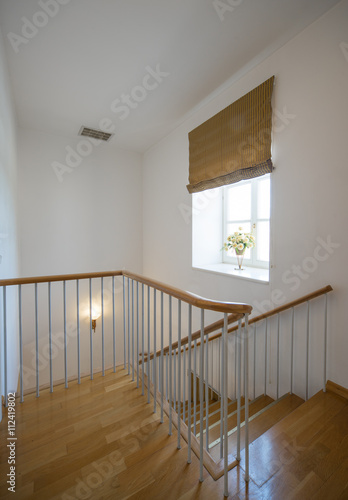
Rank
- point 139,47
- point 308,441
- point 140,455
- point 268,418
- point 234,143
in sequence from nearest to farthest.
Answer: point 140,455, point 308,441, point 268,418, point 139,47, point 234,143

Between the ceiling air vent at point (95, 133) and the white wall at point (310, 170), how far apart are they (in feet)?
6.90

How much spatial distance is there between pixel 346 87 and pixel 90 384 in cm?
298

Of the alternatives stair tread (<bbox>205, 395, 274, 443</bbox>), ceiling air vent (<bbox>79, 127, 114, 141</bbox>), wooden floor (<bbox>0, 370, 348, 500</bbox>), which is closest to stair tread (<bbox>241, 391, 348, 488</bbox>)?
wooden floor (<bbox>0, 370, 348, 500</bbox>)

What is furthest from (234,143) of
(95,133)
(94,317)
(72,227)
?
(94,317)

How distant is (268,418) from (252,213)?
80.8 inches

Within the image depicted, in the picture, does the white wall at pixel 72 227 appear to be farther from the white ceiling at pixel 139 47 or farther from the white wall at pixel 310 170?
the white wall at pixel 310 170

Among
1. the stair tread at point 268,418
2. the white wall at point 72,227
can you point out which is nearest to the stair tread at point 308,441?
the stair tread at point 268,418

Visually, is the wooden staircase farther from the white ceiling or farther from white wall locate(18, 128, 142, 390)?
the white ceiling

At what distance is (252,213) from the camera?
2.96 metres

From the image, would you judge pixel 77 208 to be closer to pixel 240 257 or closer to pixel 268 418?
pixel 240 257

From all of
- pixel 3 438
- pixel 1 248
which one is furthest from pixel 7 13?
pixel 3 438

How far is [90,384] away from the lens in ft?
6.61

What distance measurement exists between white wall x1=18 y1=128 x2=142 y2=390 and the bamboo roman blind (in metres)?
1.74

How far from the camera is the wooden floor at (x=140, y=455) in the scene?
1169mm
